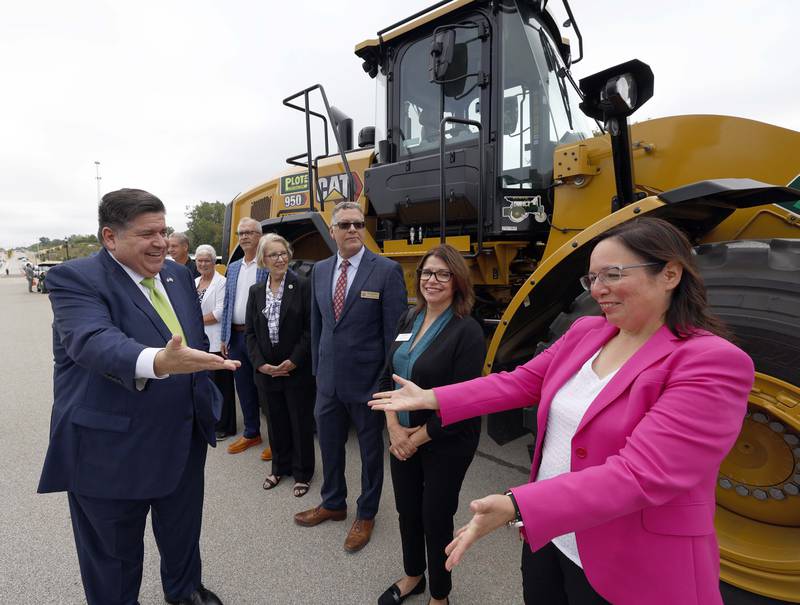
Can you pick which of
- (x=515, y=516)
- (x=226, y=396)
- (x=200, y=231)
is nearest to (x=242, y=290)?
(x=226, y=396)

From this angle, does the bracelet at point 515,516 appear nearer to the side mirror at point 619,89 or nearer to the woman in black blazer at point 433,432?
the woman in black blazer at point 433,432

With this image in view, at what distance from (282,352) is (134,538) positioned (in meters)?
1.41

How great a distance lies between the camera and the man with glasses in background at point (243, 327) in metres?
3.63

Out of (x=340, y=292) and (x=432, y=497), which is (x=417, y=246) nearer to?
(x=340, y=292)

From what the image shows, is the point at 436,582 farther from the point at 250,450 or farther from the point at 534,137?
the point at 534,137

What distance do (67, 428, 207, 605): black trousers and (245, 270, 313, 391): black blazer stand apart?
106 centimetres

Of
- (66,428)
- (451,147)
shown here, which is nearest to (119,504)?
(66,428)

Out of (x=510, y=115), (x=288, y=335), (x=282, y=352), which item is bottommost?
(x=282, y=352)

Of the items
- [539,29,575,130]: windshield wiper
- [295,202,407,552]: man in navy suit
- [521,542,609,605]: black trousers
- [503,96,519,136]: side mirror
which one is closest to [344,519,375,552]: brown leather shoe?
[295,202,407,552]: man in navy suit

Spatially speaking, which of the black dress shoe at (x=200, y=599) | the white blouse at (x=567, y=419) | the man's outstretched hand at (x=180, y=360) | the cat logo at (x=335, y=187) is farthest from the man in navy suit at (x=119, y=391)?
the cat logo at (x=335, y=187)

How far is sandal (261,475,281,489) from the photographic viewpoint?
3128mm

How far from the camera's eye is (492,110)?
308 cm

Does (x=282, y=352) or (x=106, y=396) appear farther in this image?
(x=282, y=352)

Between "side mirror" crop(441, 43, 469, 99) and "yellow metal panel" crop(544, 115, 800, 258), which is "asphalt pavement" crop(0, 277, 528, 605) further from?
"side mirror" crop(441, 43, 469, 99)
